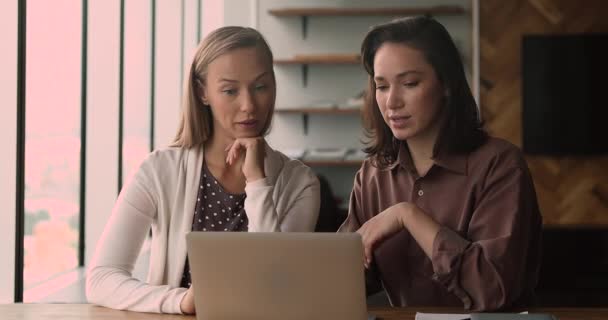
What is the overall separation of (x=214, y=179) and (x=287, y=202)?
0.65 ft

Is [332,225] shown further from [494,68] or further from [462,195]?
[494,68]

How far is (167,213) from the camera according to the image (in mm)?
1893

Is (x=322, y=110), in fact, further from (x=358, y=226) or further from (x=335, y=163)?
(x=358, y=226)

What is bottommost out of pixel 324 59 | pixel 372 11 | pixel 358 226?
pixel 358 226

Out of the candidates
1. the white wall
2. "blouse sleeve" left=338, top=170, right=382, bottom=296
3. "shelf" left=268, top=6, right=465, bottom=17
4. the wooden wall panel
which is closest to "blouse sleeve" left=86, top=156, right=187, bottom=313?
"blouse sleeve" left=338, top=170, right=382, bottom=296

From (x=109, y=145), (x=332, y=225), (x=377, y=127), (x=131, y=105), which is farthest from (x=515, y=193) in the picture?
(x=131, y=105)

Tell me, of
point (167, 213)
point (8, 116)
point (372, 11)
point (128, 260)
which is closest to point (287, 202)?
point (167, 213)

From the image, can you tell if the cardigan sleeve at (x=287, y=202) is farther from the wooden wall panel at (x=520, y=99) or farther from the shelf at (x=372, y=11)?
the wooden wall panel at (x=520, y=99)

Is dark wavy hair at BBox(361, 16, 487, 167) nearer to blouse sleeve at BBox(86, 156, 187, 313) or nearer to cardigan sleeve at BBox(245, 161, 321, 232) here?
cardigan sleeve at BBox(245, 161, 321, 232)

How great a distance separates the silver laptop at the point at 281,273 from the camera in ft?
4.32

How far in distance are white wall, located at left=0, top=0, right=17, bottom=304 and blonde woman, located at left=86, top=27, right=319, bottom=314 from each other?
3.23ft

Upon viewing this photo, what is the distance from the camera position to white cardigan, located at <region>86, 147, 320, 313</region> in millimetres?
1754

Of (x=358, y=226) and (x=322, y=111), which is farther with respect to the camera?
(x=322, y=111)

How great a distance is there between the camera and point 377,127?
2.03m
